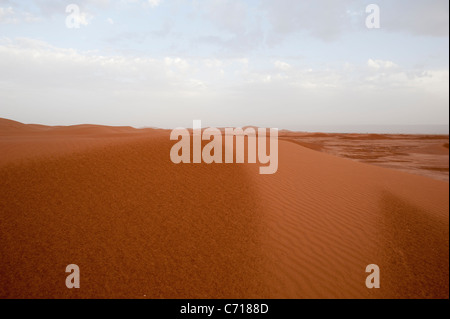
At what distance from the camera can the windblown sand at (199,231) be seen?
430cm

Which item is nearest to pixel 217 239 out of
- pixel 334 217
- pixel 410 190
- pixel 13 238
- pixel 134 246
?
pixel 134 246

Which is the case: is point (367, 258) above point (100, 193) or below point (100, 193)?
below

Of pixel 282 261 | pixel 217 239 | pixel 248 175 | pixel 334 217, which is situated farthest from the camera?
pixel 248 175

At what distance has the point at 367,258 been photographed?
16.3 feet

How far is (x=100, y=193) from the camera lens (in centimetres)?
637

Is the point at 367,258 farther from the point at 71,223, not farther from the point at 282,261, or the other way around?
the point at 71,223

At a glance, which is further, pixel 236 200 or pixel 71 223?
pixel 236 200

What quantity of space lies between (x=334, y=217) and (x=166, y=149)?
Answer: 586 centimetres

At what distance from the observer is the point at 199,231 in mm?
5355

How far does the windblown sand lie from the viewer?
4297 mm

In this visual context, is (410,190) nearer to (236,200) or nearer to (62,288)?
(236,200)
